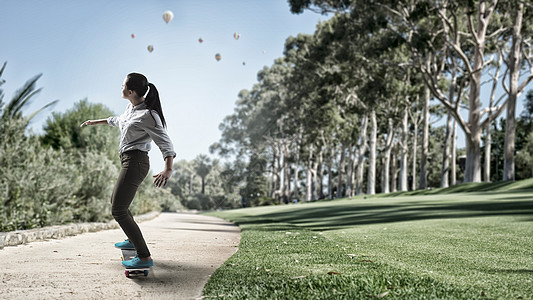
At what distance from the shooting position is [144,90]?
177 inches

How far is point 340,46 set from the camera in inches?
1103

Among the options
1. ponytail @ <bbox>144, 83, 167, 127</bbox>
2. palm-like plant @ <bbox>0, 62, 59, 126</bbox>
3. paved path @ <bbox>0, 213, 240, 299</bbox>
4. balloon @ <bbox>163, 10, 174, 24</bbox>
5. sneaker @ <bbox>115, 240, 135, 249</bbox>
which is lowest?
paved path @ <bbox>0, 213, 240, 299</bbox>

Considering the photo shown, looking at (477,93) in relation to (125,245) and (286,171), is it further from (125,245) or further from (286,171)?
(286,171)

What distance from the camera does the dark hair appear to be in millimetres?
4438

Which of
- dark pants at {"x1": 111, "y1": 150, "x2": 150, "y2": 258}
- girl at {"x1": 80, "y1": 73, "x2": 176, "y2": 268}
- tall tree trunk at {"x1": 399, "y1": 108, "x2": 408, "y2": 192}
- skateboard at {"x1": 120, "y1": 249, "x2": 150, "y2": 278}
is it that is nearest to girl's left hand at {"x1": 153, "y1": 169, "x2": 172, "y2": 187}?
girl at {"x1": 80, "y1": 73, "x2": 176, "y2": 268}

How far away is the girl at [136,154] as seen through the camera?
4.21 m

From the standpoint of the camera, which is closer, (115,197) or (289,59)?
(115,197)

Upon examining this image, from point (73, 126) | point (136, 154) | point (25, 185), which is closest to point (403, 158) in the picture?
point (73, 126)

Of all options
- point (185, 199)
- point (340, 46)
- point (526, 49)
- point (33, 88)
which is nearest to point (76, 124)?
point (33, 88)

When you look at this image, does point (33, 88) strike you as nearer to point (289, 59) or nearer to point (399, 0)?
point (399, 0)

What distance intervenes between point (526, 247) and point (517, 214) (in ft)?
19.4

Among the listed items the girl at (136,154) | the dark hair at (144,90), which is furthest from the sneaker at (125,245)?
the dark hair at (144,90)

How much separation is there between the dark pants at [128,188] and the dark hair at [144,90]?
448 mm

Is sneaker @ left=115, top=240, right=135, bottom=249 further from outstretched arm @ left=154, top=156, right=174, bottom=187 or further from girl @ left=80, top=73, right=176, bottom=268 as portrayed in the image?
outstretched arm @ left=154, top=156, right=174, bottom=187
